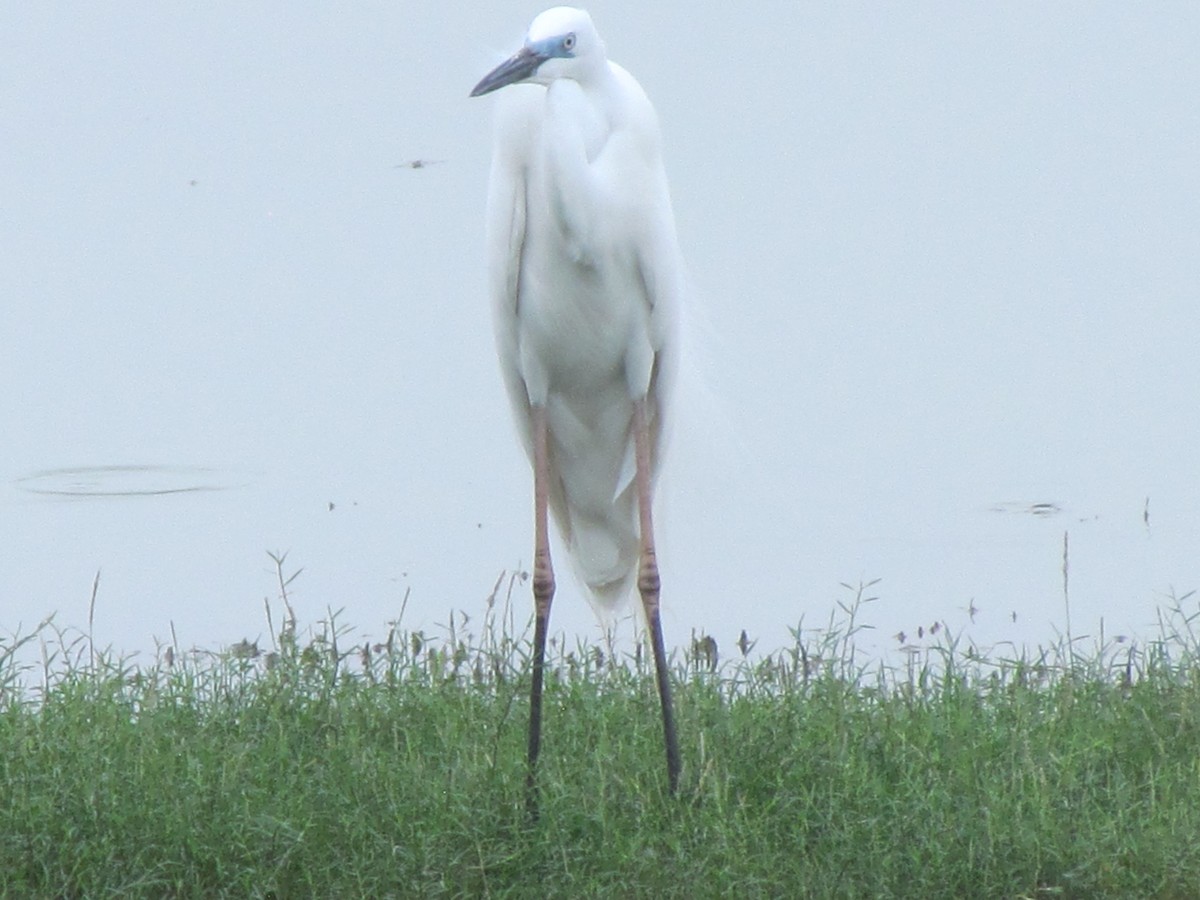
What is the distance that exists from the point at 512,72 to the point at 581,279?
1.64 ft

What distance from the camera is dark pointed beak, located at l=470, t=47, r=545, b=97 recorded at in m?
3.70

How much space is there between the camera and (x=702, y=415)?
4629 millimetres

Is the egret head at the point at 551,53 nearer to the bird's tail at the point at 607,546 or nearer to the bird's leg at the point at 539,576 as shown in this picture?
the bird's leg at the point at 539,576

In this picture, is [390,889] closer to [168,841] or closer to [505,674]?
[168,841]

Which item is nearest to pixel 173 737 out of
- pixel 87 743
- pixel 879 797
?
pixel 87 743

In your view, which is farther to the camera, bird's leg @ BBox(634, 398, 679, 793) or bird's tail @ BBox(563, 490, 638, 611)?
bird's tail @ BBox(563, 490, 638, 611)

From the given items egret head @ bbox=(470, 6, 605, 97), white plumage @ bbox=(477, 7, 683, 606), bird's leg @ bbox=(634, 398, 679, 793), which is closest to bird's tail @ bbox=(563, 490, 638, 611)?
bird's leg @ bbox=(634, 398, 679, 793)

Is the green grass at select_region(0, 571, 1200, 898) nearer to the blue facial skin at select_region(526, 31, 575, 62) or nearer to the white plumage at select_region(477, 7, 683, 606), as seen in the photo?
the white plumage at select_region(477, 7, 683, 606)

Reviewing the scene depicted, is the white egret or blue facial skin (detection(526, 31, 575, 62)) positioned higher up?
blue facial skin (detection(526, 31, 575, 62))

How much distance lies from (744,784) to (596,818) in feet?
1.33

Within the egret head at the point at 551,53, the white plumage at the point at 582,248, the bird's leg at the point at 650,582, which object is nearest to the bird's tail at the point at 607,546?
the bird's leg at the point at 650,582

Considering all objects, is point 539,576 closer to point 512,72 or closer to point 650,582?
point 650,582

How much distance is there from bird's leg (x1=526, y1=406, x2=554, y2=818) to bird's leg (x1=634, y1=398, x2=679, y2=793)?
23cm

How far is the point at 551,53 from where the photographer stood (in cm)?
375
